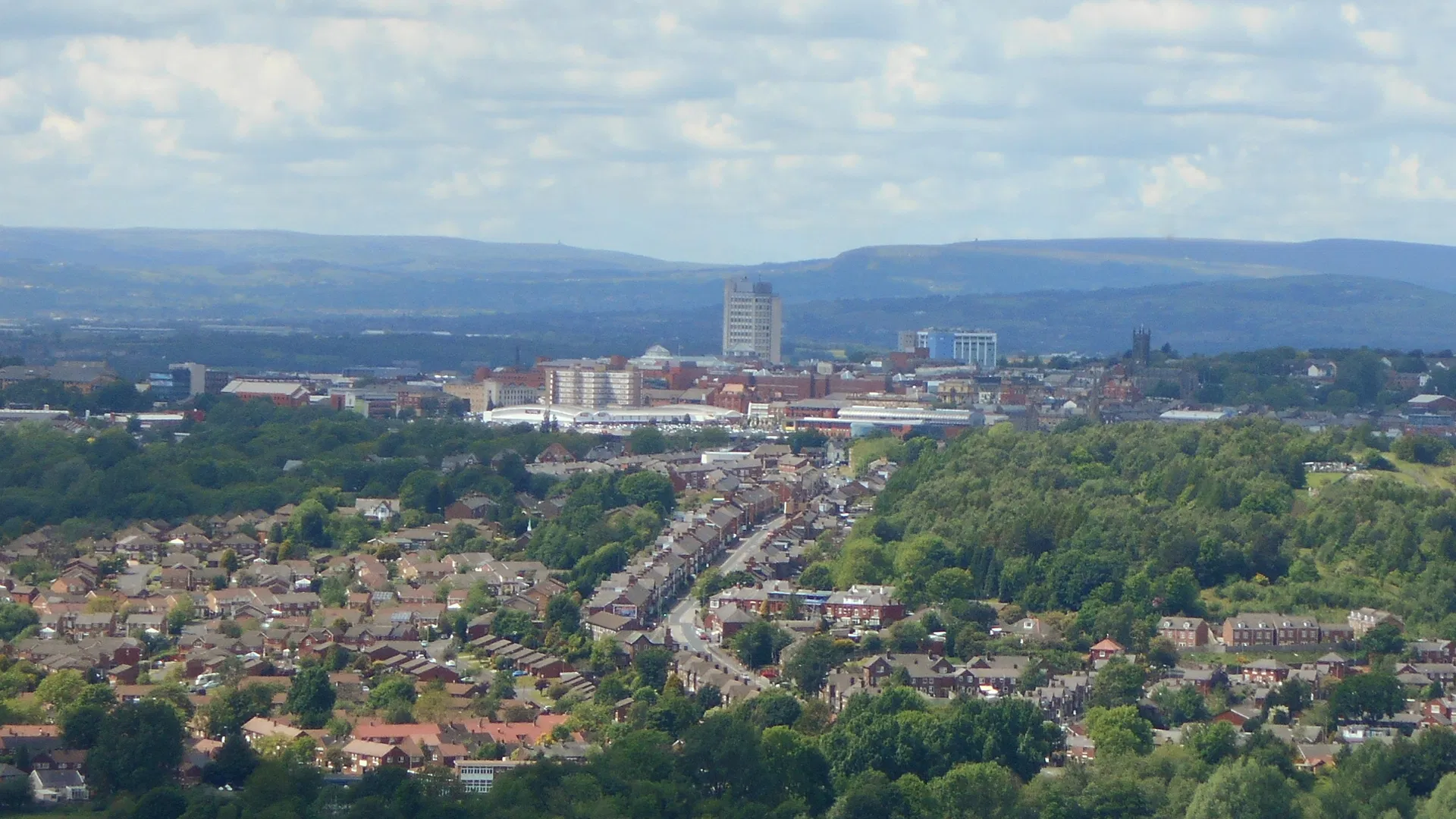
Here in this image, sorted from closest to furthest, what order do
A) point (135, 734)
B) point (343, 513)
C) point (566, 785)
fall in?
point (566, 785)
point (135, 734)
point (343, 513)

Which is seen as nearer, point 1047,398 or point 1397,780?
point 1397,780

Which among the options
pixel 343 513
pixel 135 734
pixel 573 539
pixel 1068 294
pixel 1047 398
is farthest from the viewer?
pixel 1068 294

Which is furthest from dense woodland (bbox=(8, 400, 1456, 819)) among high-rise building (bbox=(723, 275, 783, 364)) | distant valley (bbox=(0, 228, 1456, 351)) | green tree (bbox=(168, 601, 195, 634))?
distant valley (bbox=(0, 228, 1456, 351))

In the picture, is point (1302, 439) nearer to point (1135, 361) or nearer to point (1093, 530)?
point (1093, 530)

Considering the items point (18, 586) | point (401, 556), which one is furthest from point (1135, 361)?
point (18, 586)

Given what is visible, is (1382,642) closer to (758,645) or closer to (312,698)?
(758,645)

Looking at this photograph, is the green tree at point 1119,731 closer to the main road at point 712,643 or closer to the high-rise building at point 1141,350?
the main road at point 712,643

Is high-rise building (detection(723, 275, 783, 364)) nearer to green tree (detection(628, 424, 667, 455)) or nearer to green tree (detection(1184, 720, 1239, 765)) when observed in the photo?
green tree (detection(628, 424, 667, 455))
